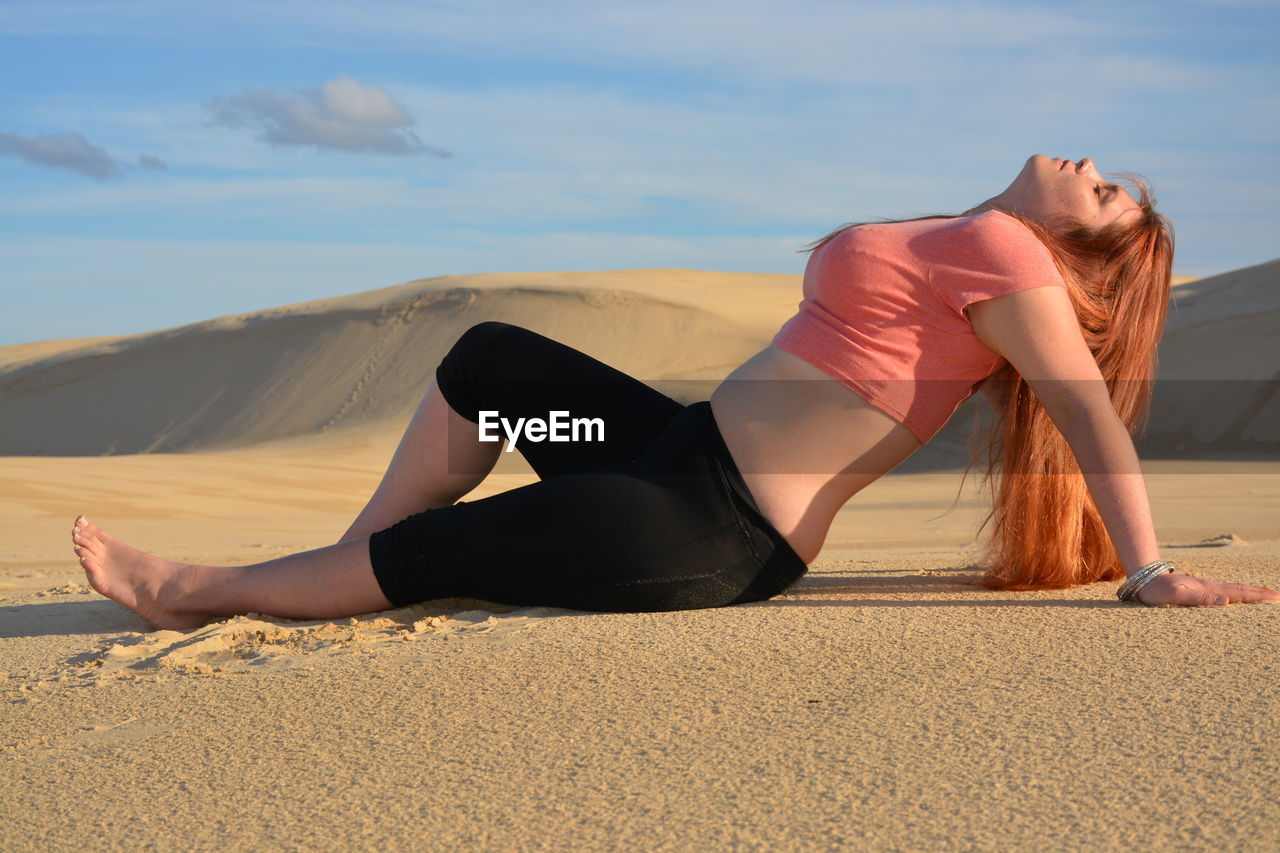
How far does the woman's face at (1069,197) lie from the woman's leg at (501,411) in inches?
35.0

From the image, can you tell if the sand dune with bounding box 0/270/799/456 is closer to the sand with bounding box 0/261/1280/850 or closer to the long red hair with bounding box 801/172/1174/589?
the long red hair with bounding box 801/172/1174/589

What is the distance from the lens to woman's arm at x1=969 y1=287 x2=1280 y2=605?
2.21 meters

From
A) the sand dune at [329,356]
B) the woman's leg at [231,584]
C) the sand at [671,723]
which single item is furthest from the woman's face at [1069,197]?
the sand dune at [329,356]

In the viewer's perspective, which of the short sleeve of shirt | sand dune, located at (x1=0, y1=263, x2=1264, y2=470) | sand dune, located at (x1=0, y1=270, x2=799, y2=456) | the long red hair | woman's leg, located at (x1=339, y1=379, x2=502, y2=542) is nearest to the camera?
the short sleeve of shirt

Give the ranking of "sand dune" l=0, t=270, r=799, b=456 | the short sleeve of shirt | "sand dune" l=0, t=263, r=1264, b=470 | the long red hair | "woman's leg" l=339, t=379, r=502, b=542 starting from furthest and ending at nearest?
"sand dune" l=0, t=270, r=799, b=456 → "sand dune" l=0, t=263, r=1264, b=470 → "woman's leg" l=339, t=379, r=502, b=542 → the long red hair → the short sleeve of shirt

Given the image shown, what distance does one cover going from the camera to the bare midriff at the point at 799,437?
7.51 ft

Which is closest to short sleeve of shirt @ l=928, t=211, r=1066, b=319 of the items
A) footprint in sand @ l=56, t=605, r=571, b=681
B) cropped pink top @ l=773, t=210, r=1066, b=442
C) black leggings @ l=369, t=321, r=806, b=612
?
cropped pink top @ l=773, t=210, r=1066, b=442

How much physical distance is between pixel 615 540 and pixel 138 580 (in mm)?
1196

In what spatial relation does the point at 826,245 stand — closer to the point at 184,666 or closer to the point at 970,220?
the point at 970,220

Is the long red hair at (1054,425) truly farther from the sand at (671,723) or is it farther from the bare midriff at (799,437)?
the bare midriff at (799,437)

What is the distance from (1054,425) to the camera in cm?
240

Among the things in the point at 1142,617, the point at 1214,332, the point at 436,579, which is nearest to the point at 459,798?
the point at 436,579

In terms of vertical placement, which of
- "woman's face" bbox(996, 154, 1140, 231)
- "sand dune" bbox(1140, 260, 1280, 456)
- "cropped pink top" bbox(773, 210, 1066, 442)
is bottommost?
"sand dune" bbox(1140, 260, 1280, 456)

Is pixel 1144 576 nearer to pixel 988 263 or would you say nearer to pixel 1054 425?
pixel 1054 425
